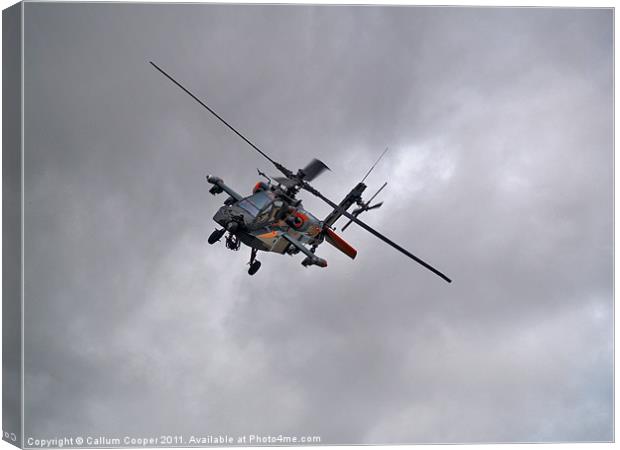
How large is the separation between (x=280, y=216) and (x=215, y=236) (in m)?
2.76

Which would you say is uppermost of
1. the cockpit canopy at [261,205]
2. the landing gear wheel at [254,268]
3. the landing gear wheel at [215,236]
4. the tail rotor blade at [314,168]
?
the tail rotor blade at [314,168]

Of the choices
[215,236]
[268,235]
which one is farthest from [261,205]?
[215,236]

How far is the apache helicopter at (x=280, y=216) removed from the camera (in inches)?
1518

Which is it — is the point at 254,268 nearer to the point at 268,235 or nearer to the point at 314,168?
the point at 268,235

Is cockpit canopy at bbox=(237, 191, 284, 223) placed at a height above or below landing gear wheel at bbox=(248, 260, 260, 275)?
above

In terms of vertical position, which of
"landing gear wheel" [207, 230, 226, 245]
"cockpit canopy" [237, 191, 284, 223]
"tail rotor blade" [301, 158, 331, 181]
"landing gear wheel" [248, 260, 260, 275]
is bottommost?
"landing gear wheel" [248, 260, 260, 275]

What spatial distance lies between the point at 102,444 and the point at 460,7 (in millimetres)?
20481

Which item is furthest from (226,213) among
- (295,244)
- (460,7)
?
(460,7)

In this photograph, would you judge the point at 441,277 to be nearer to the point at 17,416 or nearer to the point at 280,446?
the point at 280,446

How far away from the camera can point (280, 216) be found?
40031mm

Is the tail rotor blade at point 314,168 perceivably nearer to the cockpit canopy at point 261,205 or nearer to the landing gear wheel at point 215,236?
the cockpit canopy at point 261,205

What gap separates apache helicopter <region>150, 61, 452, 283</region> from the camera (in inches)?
1518

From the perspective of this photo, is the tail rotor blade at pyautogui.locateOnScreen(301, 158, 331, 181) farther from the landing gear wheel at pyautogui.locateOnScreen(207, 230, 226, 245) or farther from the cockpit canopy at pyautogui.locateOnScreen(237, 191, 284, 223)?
the landing gear wheel at pyautogui.locateOnScreen(207, 230, 226, 245)

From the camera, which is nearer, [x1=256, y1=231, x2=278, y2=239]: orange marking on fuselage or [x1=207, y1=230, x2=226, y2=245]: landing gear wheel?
[x1=256, y1=231, x2=278, y2=239]: orange marking on fuselage
